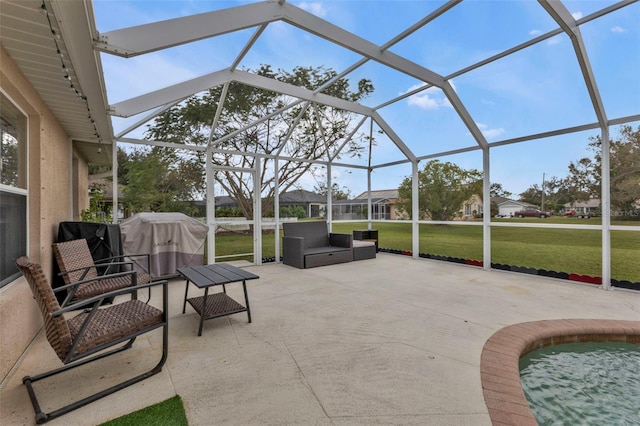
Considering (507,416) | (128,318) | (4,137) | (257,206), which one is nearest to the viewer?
(507,416)

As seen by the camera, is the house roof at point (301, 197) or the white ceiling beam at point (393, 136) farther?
the house roof at point (301, 197)

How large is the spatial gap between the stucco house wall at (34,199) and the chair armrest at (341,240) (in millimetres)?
5466

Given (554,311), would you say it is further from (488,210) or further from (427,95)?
(427,95)

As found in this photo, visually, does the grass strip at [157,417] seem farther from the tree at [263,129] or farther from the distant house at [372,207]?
the distant house at [372,207]

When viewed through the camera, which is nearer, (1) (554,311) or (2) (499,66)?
(1) (554,311)

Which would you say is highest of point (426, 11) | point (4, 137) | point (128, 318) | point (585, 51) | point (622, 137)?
point (426, 11)

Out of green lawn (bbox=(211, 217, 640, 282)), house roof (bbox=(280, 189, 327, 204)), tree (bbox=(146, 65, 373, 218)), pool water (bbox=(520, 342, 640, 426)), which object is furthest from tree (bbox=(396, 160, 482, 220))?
pool water (bbox=(520, 342, 640, 426))

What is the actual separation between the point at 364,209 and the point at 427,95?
14.2ft

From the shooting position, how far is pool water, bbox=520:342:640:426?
6.77ft

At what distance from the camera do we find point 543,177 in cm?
606

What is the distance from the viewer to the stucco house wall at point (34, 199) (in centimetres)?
250

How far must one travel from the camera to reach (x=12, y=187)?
8.96ft

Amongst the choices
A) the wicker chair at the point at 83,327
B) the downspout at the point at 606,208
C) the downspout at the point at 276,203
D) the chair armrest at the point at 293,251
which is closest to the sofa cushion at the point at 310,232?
the chair armrest at the point at 293,251

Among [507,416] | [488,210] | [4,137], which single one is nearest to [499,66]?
[488,210]
